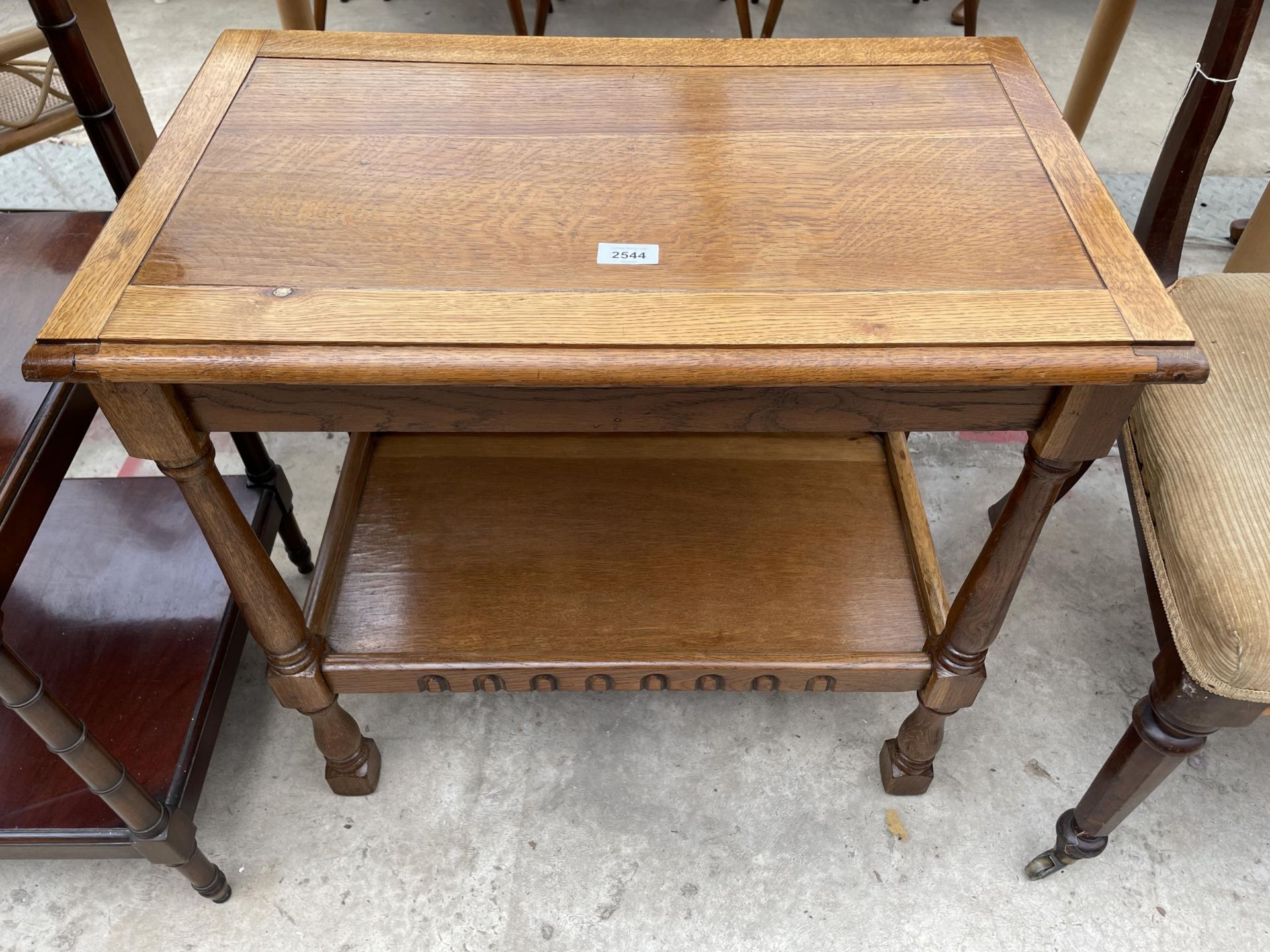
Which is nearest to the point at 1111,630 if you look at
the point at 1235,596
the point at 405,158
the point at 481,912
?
the point at 1235,596

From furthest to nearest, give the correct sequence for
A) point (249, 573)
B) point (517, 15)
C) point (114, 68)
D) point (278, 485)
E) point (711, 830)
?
point (517, 15), point (114, 68), point (278, 485), point (711, 830), point (249, 573)

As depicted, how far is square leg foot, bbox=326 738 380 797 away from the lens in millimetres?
1354

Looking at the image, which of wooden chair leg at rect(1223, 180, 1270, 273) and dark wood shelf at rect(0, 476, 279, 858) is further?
wooden chair leg at rect(1223, 180, 1270, 273)

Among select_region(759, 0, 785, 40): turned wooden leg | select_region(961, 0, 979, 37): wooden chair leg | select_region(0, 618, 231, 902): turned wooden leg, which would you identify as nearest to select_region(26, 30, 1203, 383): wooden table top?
select_region(0, 618, 231, 902): turned wooden leg

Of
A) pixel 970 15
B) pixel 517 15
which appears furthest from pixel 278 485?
pixel 970 15

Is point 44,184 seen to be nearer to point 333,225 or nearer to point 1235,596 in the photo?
point 333,225

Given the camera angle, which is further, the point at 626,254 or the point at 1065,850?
the point at 1065,850

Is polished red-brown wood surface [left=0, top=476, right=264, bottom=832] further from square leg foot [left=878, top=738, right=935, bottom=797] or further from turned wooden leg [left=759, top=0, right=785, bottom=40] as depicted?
turned wooden leg [left=759, top=0, right=785, bottom=40]

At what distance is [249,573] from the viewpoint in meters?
1.07

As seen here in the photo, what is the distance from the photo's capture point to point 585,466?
1.42 metres

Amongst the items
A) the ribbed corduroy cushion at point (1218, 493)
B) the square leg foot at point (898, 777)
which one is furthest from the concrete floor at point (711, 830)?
the ribbed corduroy cushion at point (1218, 493)

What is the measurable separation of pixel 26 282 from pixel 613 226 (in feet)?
2.79

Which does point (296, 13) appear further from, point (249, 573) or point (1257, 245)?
point (1257, 245)

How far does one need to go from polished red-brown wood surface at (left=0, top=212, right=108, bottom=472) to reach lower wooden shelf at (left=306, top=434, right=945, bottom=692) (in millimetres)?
394
